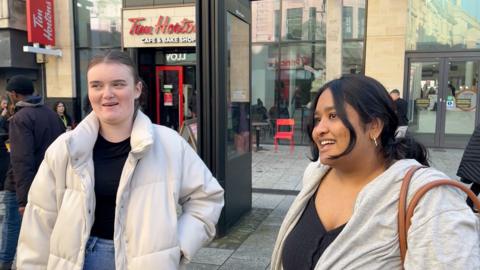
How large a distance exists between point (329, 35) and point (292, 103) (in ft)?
7.28

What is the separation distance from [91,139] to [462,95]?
11629 millimetres

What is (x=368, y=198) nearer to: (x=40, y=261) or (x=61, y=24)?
(x=40, y=261)

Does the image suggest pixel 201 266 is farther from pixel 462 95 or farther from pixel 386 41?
pixel 462 95

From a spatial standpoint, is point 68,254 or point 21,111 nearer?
point 68,254

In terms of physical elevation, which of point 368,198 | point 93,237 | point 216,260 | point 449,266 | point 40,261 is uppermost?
point 368,198

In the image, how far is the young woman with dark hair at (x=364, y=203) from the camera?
1205mm

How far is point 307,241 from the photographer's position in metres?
1.62


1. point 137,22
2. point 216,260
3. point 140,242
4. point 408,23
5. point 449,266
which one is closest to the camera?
point 449,266

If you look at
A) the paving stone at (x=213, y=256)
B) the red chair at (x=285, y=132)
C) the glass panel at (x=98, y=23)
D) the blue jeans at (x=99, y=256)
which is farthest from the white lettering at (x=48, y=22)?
the blue jeans at (x=99, y=256)

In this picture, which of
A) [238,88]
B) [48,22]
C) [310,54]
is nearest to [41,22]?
[48,22]

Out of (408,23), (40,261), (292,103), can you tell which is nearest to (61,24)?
(292,103)

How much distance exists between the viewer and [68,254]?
197cm

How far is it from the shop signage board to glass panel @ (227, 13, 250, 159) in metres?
6.26

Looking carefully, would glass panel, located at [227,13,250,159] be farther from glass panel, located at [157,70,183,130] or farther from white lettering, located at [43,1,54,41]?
white lettering, located at [43,1,54,41]
